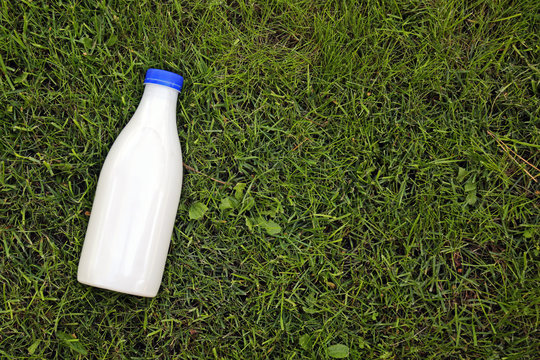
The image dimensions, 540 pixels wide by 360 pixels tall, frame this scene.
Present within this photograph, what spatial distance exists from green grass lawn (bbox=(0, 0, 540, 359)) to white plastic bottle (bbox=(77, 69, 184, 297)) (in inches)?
5.1

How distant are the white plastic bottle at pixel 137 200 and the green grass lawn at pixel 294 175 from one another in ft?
0.43

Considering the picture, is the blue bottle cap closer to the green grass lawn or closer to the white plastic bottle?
the white plastic bottle

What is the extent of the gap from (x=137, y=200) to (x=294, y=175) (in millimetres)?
525

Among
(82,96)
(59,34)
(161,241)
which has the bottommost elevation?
(161,241)

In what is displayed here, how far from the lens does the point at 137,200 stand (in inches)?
51.7

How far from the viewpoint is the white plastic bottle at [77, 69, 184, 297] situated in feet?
4.30

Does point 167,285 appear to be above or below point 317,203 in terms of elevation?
below

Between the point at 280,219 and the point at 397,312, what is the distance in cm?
52

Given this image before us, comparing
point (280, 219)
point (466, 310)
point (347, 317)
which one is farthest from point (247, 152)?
point (466, 310)

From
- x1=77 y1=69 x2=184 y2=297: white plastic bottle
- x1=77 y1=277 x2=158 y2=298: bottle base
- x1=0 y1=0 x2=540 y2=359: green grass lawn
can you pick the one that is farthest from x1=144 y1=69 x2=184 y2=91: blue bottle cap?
x1=77 y1=277 x2=158 y2=298: bottle base

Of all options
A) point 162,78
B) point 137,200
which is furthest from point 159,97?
point 137,200

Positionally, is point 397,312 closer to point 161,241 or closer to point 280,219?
point 280,219

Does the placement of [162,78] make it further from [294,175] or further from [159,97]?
[294,175]

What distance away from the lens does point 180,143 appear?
1.50 meters
